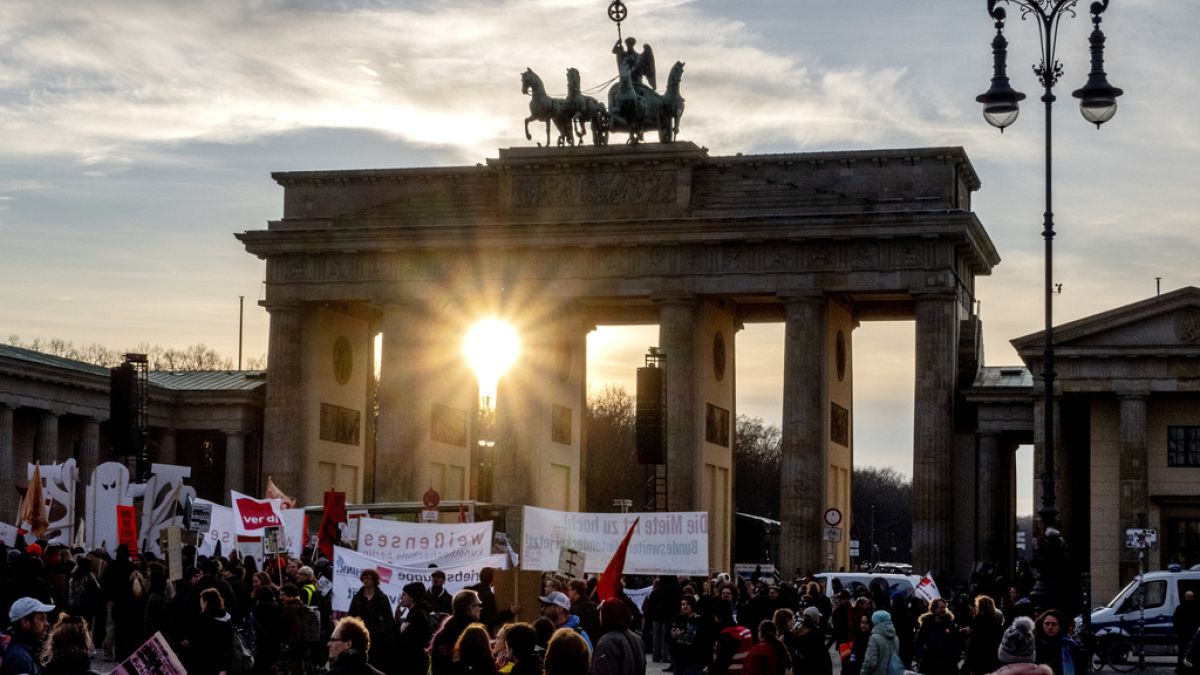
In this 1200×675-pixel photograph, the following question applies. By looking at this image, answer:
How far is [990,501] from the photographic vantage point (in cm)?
6819

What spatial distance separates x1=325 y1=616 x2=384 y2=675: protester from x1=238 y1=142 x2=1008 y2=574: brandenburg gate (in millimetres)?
52746

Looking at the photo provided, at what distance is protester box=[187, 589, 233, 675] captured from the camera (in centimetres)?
2077

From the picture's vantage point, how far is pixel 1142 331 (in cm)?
6056

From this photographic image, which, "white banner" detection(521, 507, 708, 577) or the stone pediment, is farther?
the stone pediment

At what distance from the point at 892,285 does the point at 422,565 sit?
39.0m

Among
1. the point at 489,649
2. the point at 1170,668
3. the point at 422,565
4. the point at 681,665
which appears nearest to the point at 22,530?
the point at 422,565

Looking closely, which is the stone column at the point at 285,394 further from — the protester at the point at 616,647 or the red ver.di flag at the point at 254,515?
the protester at the point at 616,647

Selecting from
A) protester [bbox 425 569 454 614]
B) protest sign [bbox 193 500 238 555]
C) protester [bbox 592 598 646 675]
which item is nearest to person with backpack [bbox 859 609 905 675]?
protester [bbox 592 598 646 675]

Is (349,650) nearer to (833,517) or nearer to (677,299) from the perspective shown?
(833,517)

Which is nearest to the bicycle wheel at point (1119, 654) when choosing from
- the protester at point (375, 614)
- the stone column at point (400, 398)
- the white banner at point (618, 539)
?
the white banner at point (618, 539)

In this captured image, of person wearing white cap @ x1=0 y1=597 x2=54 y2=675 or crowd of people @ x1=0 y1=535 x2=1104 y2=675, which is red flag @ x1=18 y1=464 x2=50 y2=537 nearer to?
crowd of people @ x1=0 y1=535 x2=1104 y2=675

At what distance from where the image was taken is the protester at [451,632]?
60.9 ft

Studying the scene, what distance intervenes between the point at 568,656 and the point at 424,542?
1606cm

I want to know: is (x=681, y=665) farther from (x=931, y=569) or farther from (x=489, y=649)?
(x=931, y=569)
